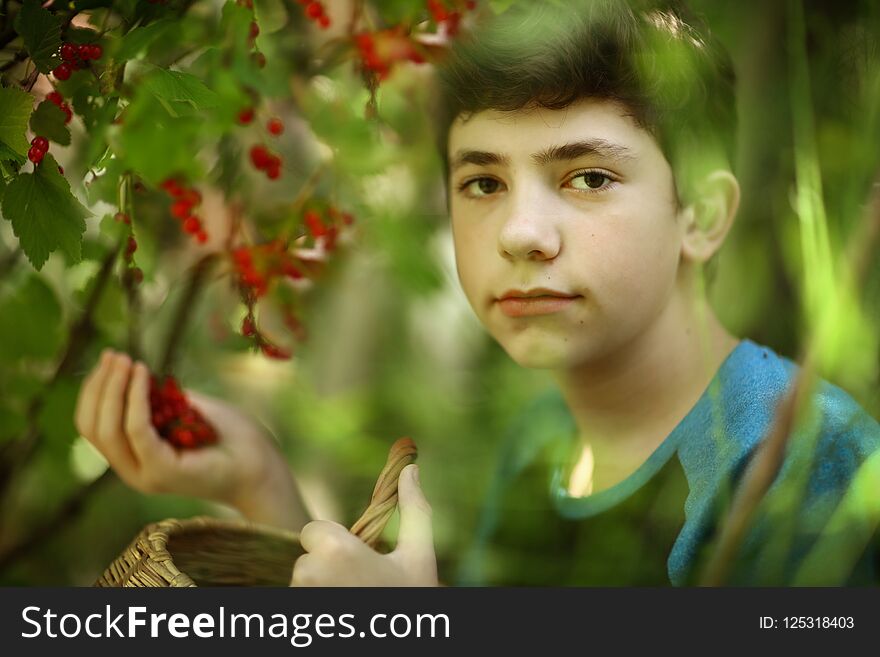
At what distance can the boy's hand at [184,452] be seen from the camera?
3.40 feet

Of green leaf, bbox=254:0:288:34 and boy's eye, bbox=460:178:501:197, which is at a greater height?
green leaf, bbox=254:0:288:34

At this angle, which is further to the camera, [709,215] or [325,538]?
[709,215]

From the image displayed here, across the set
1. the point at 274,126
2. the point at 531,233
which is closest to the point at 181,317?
the point at 274,126

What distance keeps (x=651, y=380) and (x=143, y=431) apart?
0.58m

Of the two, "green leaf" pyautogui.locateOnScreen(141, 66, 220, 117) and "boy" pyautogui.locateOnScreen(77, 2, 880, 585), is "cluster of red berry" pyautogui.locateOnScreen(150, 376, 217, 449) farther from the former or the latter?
"green leaf" pyautogui.locateOnScreen(141, 66, 220, 117)

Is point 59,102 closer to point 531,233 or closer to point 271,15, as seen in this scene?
point 271,15

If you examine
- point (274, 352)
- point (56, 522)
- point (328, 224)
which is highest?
point (328, 224)

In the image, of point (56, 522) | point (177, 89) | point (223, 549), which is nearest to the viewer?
point (177, 89)

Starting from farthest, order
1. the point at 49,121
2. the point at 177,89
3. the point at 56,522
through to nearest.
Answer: the point at 56,522 → the point at 49,121 → the point at 177,89

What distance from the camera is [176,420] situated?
3.52ft

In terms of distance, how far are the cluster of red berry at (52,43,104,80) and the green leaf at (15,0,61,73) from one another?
0.07 feet

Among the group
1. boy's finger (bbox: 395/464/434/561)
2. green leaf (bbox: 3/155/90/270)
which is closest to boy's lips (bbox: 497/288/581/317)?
boy's finger (bbox: 395/464/434/561)

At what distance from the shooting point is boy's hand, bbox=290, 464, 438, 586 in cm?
84

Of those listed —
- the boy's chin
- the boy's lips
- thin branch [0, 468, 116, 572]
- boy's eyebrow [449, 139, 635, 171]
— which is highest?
boy's eyebrow [449, 139, 635, 171]
